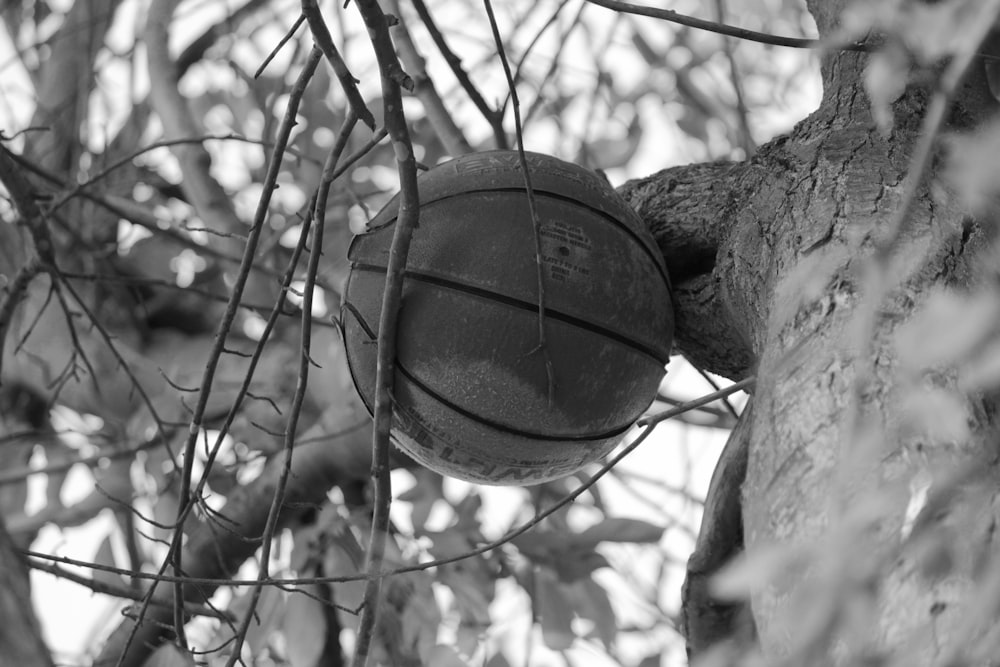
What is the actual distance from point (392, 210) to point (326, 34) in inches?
13.8

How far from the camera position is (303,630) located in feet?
10.1

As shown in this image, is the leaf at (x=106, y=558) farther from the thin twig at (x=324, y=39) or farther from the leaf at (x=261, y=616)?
the thin twig at (x=324, y=39)

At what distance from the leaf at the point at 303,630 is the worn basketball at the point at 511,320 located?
3.75 ft

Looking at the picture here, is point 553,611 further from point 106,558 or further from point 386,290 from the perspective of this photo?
point 386,290

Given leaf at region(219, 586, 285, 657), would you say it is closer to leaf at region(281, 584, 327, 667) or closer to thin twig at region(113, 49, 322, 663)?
leaf at region(281, 584, 327, 667)

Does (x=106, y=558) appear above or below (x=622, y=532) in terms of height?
above

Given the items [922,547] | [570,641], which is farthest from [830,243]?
[570,641]

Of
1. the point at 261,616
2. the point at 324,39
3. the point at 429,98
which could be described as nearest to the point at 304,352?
the point at 324,39

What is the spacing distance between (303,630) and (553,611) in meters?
0.74

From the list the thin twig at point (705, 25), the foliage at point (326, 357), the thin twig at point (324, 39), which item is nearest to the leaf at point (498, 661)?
the foliage at point (326, 357)

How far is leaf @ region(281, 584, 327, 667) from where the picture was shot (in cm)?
306

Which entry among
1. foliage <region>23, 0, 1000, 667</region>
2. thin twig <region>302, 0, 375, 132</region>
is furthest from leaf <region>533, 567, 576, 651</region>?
thin twig <region>302, 0, 375, 132</region>

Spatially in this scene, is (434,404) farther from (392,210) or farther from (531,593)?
(531,593)

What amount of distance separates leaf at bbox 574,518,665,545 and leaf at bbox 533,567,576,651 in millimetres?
182
